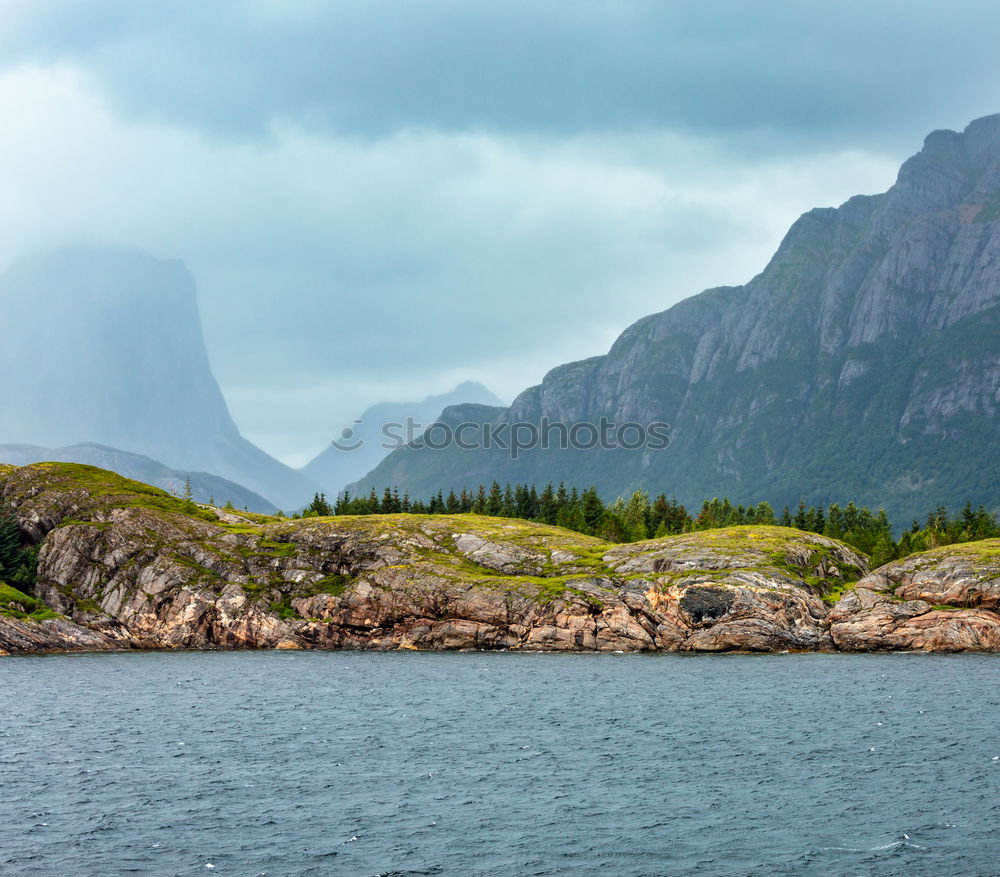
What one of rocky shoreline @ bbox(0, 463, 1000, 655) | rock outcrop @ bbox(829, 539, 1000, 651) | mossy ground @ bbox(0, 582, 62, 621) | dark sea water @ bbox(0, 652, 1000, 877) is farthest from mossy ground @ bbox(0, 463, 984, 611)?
dark sea water @ bbox(0, 652, 1000, 877)

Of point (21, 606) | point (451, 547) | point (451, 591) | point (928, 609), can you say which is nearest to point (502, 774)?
point (451, 591)

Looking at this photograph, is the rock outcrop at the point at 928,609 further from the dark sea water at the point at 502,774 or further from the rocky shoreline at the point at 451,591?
the dark sea water at the point at 502,774

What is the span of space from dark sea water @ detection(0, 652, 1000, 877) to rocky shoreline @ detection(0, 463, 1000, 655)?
34.3 meters

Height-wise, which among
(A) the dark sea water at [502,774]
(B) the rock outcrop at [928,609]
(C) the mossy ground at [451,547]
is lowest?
(A) the dark sea water at [502,774]

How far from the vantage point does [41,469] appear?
192 meters

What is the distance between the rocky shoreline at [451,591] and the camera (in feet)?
494

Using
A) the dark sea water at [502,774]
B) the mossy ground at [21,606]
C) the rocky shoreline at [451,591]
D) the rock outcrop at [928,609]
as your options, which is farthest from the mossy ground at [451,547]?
the dark sea water at [502,774]

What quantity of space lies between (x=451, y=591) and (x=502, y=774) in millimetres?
93820

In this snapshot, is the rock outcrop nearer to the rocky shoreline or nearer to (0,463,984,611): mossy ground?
the rocky shoreline

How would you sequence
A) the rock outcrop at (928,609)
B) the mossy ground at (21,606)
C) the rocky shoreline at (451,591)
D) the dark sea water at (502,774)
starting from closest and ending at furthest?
1. the dark sea water at (502,774)
2. the rock outcrop at (928,609)
3. the rocky shoreline at (451,591)
4. the mossy ground at (21,606)

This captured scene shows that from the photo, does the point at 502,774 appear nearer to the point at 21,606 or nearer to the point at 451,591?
the point at 451,591

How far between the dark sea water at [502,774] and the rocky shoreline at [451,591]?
112ft

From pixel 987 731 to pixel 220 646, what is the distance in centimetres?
11863

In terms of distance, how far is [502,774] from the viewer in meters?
66.9
